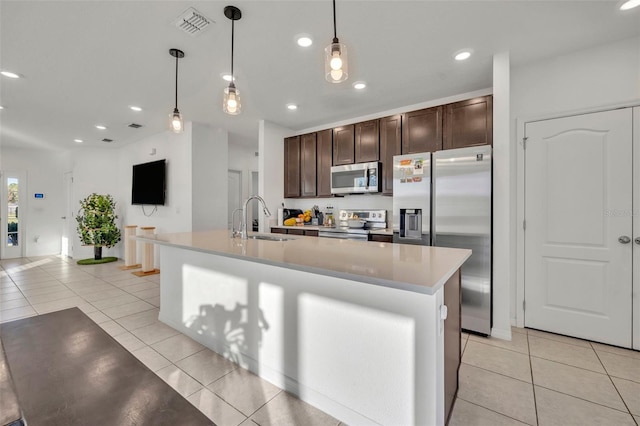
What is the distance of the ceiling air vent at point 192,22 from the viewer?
6.82 feet

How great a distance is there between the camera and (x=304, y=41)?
2426 mm

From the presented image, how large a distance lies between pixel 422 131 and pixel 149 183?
4969mm

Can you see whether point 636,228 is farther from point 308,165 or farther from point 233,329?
point 308,165

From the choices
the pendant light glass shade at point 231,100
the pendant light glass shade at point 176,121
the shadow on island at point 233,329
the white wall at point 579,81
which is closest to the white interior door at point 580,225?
the white wall at point 579,81

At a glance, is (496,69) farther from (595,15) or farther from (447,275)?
(447,275)

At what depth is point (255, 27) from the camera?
2.24 metres

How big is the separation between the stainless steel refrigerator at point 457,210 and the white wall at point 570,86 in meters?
0.47

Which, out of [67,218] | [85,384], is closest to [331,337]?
[85,384]

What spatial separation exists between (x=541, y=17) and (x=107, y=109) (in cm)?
505

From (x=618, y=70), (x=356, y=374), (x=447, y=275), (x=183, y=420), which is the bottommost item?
(x=356, y=374)

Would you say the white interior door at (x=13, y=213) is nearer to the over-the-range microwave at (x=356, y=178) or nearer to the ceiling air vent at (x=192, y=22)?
the ceiling air vent at (x=192, y=22)

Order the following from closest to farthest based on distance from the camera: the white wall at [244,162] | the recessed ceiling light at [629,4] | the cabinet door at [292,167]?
the recessed ceiling light at [629,4]
the cabinet door at [292,167]
the white wall at [244,162]

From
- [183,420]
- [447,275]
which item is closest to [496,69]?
[447,275]

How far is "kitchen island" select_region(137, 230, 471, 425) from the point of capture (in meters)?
1.33
